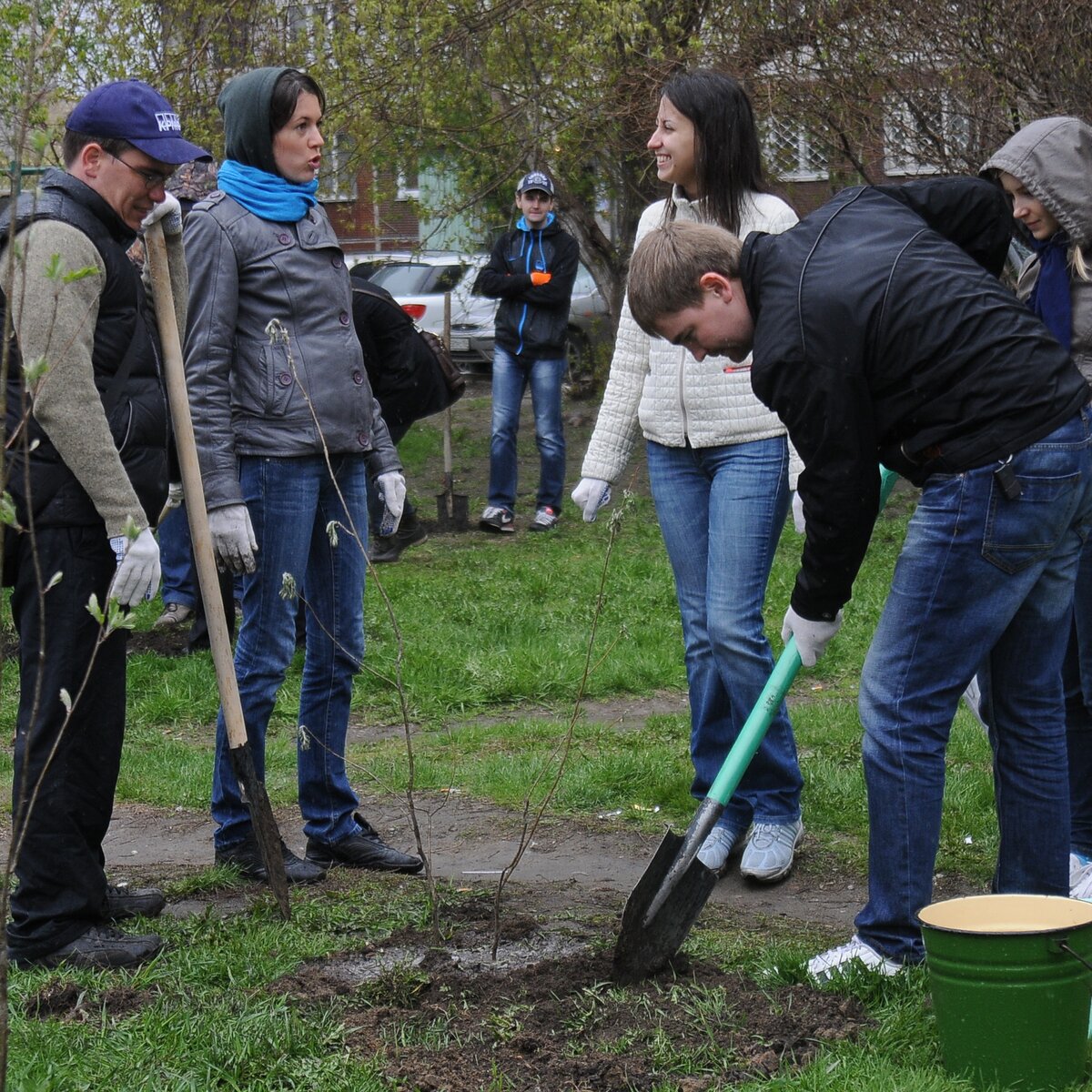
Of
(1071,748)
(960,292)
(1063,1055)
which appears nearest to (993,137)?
(1071,748)

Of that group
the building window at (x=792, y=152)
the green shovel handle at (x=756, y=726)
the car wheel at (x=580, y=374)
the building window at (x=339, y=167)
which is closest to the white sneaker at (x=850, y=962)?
the green shovel handle at (x=756, y=726)

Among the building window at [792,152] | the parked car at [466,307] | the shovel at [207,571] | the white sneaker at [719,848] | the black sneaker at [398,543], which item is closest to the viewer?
the shovel at [207,571]

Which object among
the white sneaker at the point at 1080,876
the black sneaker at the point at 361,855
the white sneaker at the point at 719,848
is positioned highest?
the white sneaker at the point at 1080,876

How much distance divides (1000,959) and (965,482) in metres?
0.95

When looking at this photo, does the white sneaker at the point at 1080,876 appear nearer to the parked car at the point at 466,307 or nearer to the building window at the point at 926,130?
the building window at the point at 926,130

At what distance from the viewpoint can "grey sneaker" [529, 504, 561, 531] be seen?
1075 cm

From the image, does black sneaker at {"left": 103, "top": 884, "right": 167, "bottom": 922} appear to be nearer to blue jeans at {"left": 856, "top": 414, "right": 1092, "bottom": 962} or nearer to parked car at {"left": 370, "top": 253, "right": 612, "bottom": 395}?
blue jeans at {"left": 856, "top": 414, "right": 1092, "bottom": 962}

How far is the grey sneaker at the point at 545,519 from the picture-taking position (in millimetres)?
10750

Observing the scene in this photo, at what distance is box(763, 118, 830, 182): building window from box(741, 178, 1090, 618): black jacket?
25.5ft

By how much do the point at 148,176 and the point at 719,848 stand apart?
2439 millimetres

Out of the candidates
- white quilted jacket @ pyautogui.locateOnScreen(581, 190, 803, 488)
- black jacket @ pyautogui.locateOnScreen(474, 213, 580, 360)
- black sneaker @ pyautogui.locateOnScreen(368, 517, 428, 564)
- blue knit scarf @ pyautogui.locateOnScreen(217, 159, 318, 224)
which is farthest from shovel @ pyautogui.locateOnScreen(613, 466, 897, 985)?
black jacket @ pyautogui.locateOnScreen(474, 213, 580, 360)

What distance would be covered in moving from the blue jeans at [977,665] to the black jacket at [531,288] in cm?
768

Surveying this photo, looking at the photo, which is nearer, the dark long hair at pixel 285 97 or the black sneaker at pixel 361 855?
the dark long hair at pixel 285 97

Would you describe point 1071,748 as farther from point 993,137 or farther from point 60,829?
point 993,137
